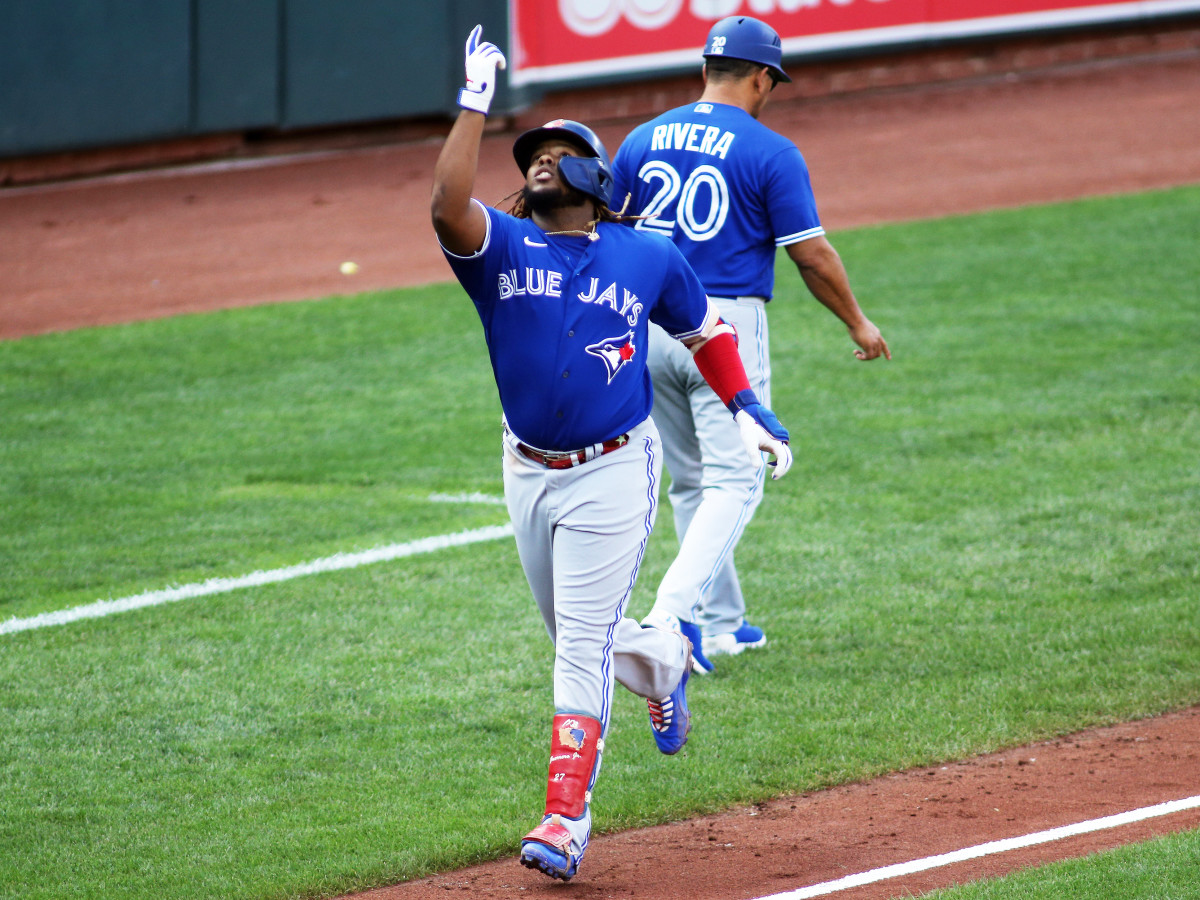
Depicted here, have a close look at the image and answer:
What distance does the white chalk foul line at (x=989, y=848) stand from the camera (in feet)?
13.1

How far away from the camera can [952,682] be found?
550 centimetres

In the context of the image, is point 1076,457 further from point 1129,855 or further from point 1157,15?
point 1157,15

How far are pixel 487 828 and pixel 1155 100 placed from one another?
638 inches

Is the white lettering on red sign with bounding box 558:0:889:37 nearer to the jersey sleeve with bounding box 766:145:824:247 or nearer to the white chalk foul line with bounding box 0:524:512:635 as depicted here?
the white chalk foul line with bounding box 0:524:512:635

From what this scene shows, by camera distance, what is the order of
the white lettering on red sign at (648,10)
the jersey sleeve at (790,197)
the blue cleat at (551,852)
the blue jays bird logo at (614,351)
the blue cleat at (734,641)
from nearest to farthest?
the blue cleat at (551,852) → the blue jays bird logo at (614,351) → the jersey sleeve at (790,197) → the blue cleat at (734,641) → the white lettering on red sign at (648,10)

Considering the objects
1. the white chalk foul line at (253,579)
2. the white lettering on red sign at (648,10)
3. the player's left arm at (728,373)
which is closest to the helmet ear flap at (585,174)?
the player's left arm at (728,373)

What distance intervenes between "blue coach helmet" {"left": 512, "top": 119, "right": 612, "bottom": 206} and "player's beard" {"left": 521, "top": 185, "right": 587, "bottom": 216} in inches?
1.2

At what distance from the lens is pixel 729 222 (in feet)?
17.7

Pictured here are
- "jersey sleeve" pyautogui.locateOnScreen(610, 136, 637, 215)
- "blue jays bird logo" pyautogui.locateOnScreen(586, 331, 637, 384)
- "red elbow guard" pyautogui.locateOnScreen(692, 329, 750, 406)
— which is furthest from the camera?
"jersey sleeve" pyautogui.locateOnScreen(610, 136, 637, 215)

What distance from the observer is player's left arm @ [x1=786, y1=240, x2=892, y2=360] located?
5332 mm

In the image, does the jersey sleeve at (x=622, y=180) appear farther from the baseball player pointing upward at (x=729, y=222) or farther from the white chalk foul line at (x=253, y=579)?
the white chalk foul line at (x=253, y=579)

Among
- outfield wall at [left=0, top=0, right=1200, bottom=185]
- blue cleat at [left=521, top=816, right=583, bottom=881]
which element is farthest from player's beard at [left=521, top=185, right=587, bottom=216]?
outfield wall at [left=0, top=0, right=1200, bottom=185]

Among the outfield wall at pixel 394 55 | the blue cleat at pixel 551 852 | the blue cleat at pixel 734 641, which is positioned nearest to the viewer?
the blue cleat at pixel 551 852

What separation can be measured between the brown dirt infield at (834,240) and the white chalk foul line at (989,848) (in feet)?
0.16
